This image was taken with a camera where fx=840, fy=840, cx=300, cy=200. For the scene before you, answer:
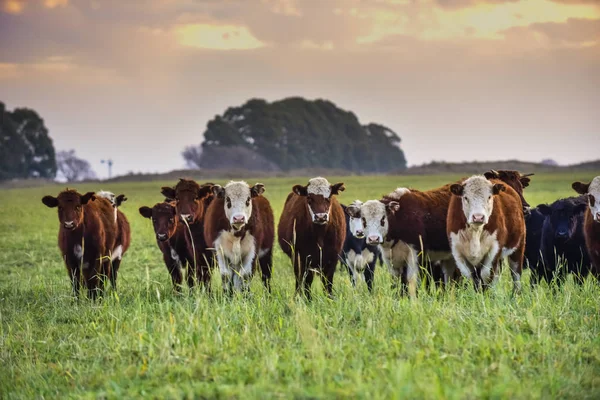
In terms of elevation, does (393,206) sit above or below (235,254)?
above

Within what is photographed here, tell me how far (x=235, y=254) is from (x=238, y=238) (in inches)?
9.8

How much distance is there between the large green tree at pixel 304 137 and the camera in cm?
10438

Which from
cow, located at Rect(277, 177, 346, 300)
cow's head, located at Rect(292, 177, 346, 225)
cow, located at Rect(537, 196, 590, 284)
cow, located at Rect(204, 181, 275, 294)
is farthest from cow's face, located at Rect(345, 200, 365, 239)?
cow, located at Rect(537, 196, 590, 284)

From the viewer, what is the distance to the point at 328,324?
9.52m

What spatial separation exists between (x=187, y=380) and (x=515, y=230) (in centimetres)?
629

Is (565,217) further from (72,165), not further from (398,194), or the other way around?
(72,165)

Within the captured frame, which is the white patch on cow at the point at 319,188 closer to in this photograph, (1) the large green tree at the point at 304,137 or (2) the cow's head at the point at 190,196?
(2) the cow's head at the point at 190,196

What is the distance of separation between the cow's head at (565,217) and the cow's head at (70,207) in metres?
7.54

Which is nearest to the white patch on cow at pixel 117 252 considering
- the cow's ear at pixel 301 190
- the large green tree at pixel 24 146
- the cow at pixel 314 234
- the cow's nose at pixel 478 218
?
the cow at pixel 314 234

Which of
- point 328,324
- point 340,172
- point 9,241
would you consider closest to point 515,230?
point 328,324

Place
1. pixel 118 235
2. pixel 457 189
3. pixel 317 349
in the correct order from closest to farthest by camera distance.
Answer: pixel 317 349 → pixel 457 189 → pixel 118 235

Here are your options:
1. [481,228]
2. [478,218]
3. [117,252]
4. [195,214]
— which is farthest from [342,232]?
[117,252]

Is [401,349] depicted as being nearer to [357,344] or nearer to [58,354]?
[357,344]

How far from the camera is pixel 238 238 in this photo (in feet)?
40.3
